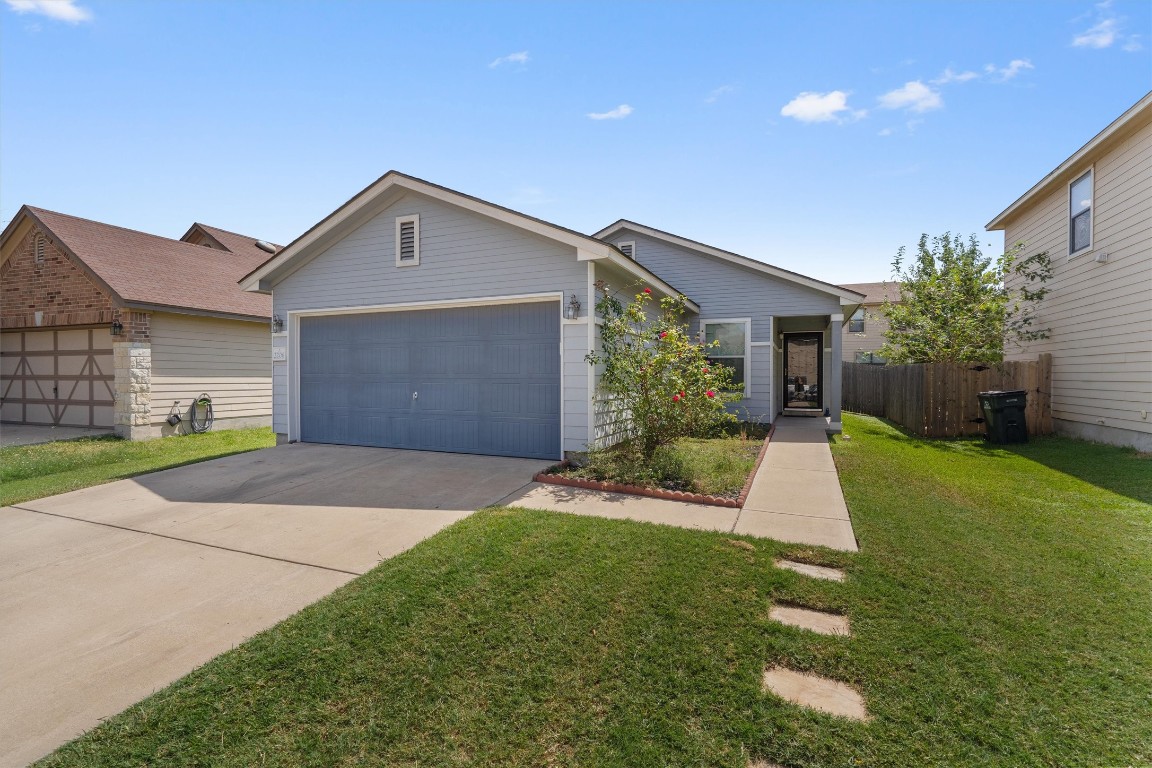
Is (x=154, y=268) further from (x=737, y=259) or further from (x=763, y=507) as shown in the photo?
(x=763, y=507)

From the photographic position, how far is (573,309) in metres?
7.35

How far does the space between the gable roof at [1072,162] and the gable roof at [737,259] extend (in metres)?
4.30

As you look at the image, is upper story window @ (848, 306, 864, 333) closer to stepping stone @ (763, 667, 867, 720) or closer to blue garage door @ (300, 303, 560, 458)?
blue garage door @ (300, 303, 560, 458)

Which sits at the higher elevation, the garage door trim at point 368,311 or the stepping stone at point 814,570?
the garage door trim at point 368,311

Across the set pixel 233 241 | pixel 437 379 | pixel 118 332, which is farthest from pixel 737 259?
pixel 233 241

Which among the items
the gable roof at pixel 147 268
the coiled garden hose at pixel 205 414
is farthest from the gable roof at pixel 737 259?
the coiled garden hose at pixel 205 414

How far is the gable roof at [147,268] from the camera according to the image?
11211 mm

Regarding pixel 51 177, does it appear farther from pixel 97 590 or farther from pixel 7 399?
pixel 97 590

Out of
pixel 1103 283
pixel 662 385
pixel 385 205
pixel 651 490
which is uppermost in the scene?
pixel 385 205

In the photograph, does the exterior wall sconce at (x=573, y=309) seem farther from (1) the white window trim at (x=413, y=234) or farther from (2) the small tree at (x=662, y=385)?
(1) the white window trim at (x=413, y=234)

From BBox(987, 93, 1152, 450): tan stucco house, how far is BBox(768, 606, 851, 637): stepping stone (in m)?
9.02

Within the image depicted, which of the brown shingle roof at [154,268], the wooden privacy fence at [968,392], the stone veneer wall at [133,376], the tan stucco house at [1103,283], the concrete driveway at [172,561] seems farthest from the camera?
the brown shingle roof at [154,268]

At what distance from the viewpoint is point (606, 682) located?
8.56 feet

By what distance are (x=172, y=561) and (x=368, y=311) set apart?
561 cm
